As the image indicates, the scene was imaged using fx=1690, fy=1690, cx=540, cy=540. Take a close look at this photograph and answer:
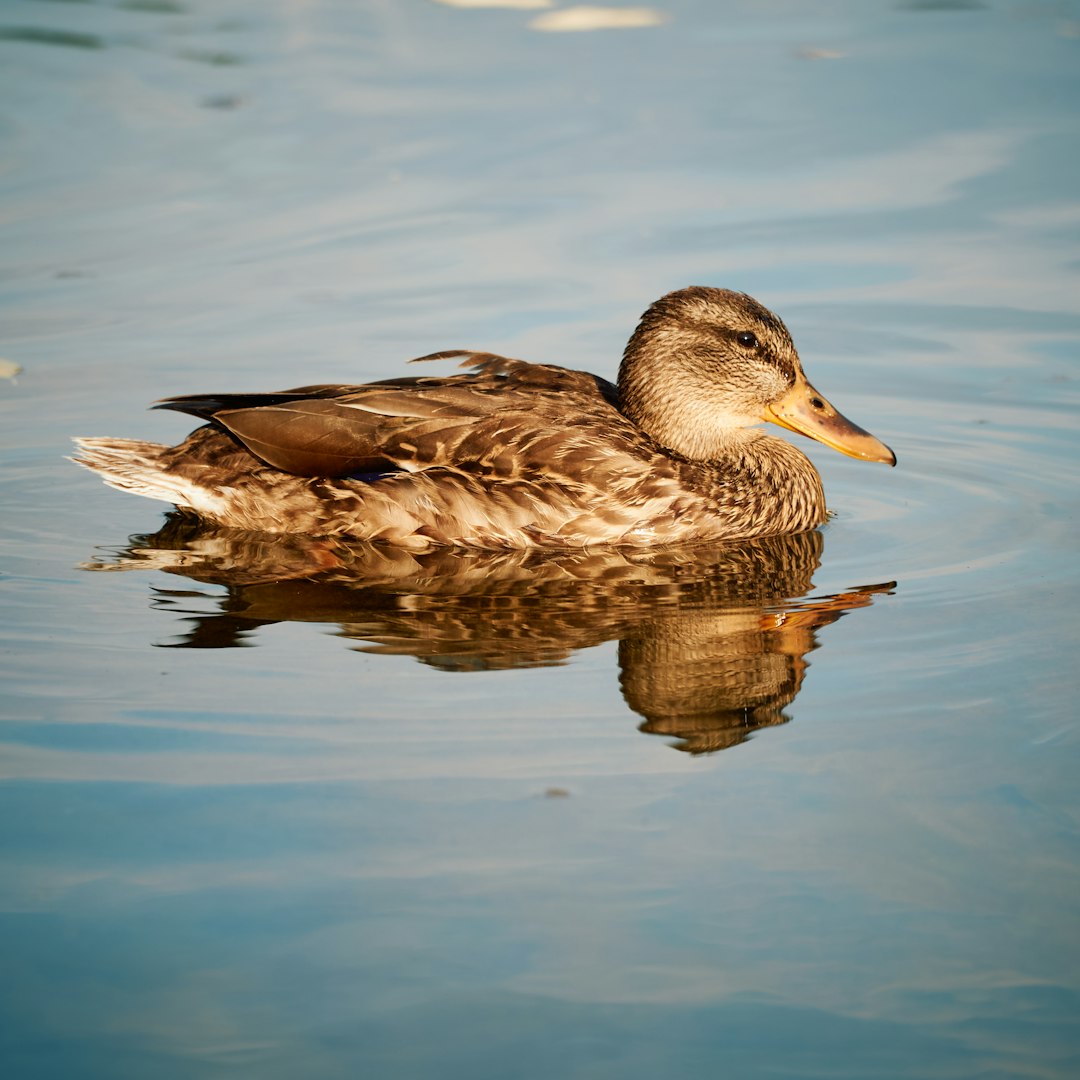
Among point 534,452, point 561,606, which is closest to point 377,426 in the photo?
point 534,452

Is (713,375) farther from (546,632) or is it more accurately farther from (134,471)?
(134,471)

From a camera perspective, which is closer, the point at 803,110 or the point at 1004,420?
the point at 1004,420

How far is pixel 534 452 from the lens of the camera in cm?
827

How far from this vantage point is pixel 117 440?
8.66m

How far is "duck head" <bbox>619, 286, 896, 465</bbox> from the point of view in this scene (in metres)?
8.74

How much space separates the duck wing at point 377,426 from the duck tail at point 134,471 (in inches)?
14.2

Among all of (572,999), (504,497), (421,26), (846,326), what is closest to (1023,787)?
(572,999)

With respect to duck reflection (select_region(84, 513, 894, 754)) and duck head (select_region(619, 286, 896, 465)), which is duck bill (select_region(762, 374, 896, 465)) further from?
duck reflection (select_region(84, 513, 894, 754))

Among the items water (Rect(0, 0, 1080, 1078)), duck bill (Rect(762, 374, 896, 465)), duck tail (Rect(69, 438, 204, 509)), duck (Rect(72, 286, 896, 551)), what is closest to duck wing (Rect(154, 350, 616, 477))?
duck (Rect(72, 286, 896, 551))

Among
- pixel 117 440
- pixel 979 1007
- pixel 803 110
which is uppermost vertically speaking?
pixel 803 110

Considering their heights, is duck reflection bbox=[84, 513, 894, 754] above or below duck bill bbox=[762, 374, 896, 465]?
below

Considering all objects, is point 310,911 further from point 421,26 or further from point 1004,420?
point 421,26

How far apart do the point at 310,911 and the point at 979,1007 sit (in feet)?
5.90

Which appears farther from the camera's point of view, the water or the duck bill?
the duck bill
